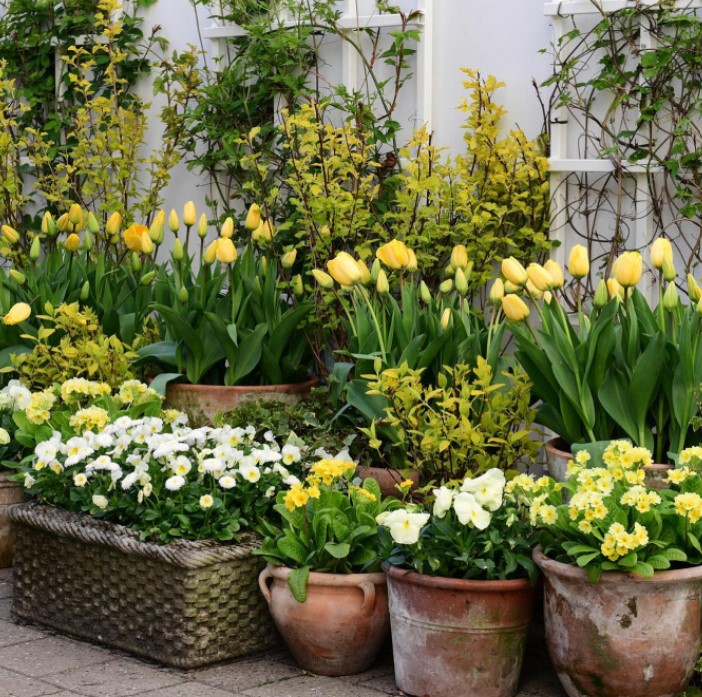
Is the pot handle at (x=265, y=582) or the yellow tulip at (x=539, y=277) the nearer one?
the pot handle at (x=265, y=582)

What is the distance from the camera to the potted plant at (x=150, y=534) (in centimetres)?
369

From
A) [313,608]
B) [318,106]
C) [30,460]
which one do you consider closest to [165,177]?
[318,106]

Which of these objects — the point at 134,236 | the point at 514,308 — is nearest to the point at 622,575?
the point at 514,308

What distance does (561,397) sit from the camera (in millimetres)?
3760

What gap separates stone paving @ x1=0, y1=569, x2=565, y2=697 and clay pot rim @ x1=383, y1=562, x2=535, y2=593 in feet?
1.17

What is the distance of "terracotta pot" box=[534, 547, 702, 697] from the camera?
316cm

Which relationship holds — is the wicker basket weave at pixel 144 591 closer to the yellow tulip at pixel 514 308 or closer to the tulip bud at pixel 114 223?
the yellow tulip at pixel 514 308

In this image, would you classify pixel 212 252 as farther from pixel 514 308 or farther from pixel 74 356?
pixel 514 308

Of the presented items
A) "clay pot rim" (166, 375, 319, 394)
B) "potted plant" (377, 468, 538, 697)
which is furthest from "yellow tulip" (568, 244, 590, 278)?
"clay pot rim" (166, 375, 319, 394)

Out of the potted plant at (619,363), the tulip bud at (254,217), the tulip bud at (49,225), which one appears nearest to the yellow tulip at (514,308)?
the potted plant at (619,363)

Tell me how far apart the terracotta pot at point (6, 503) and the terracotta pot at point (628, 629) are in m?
2.18

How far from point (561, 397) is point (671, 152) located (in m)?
1.15

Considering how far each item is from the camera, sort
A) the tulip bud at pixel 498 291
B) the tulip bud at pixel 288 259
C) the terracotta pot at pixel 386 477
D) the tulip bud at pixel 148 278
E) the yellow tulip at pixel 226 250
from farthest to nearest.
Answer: the tulip bud at pixel 148 278
the tulip bud at pixel 288 259
the yellow tulip at pixel 226 250
the tulip bud at pixel 498 291
the terracotta pot at pixel 386 477

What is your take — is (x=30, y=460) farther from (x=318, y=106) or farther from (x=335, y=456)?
(x=318, y=106)
